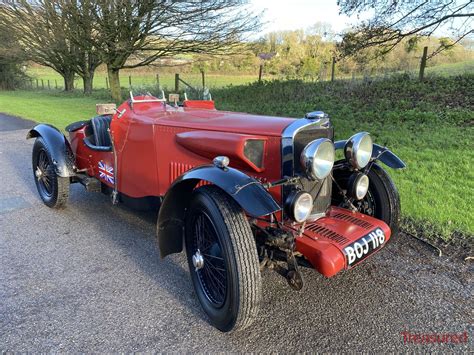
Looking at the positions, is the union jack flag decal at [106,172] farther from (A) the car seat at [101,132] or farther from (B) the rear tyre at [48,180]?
(B) the rear tyre at [48,180]

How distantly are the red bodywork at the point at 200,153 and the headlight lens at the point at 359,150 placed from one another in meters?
0.40

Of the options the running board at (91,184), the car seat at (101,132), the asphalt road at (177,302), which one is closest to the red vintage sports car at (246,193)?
the asphalt road at (177,302)

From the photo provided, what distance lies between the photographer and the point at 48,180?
466 cm

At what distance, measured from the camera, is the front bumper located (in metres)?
2.31

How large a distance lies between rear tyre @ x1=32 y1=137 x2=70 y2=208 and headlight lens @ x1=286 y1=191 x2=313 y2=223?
3.06 metres

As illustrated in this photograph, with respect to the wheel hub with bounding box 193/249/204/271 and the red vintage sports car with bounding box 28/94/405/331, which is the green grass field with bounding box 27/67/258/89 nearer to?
the red vintage sports car with bounding box 28/94/405/331

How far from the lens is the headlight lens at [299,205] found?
2.39 meters

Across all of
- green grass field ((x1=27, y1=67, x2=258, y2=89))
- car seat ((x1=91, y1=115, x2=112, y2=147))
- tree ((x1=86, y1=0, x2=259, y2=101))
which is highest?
tree ((x1=86, y1=0, x2=259, y2=101))

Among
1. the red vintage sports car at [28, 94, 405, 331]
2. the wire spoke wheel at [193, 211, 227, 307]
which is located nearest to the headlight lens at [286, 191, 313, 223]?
the red vintage sports car at [28, 94, 405, 331]

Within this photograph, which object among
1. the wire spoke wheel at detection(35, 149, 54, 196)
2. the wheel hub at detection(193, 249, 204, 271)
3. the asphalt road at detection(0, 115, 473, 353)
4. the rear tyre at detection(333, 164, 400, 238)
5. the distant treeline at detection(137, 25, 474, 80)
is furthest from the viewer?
the distant treeline at detection(137, 25, 474, 80)

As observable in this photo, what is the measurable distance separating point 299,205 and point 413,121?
7.19 meters

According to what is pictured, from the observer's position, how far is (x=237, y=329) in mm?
2258

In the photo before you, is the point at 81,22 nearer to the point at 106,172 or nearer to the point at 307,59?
the point at 307,59

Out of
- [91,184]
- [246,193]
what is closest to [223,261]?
[246,193]
